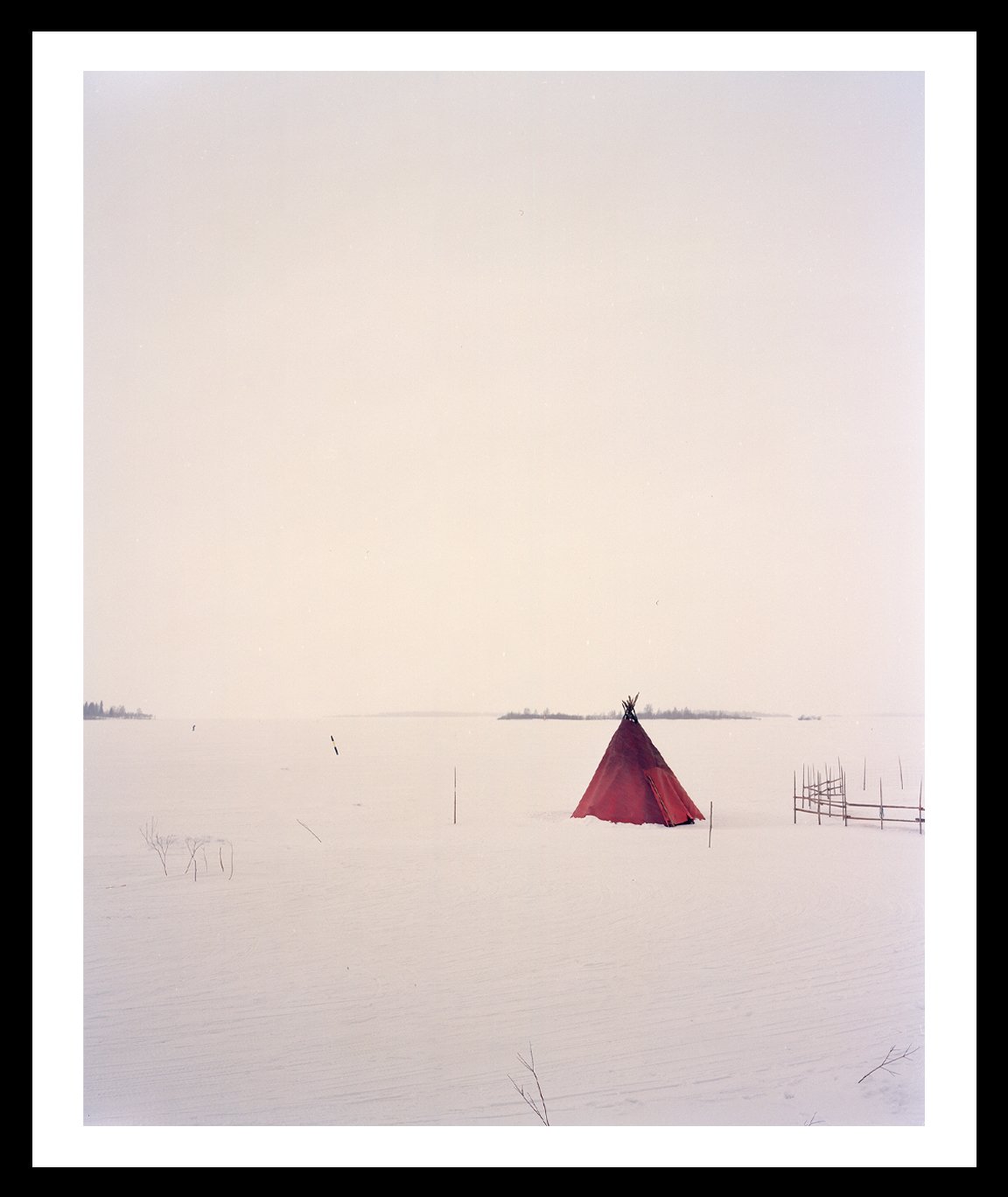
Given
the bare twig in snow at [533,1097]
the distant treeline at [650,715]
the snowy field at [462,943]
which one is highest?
the distant treeline at [650,715]

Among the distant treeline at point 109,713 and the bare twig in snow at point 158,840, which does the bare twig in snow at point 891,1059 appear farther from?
the distant treeline at point 109,713

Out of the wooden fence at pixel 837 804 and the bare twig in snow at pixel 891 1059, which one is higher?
the wooden fence at pixel 837 804

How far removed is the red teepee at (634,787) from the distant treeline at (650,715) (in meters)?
0.05

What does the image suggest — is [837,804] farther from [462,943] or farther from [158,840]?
[158,840]

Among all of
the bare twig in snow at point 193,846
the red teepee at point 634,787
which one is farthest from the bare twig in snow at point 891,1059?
the bare twig in snow at point 193,846

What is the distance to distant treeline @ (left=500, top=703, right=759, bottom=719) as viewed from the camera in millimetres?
2941

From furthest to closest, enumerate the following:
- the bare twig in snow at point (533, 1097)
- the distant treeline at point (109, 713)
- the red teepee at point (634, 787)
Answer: the red teepee at point (634, 787) < the distant treeline at point (109, 713) < the bare twig in snow at point (533, 1097)

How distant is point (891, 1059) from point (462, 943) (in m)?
1.63

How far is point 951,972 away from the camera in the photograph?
289 cm

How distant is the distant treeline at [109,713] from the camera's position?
2887 mm

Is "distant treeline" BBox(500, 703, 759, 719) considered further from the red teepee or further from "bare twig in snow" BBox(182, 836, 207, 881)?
"bare twig in snow" BBox(182, 836, 207, 881)

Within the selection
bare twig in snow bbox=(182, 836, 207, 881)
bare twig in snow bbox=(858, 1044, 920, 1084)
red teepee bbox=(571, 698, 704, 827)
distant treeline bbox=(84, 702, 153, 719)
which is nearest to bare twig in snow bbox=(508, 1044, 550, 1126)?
red teepee bbox=(571, 698, 704, 827)

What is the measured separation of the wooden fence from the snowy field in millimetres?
58
